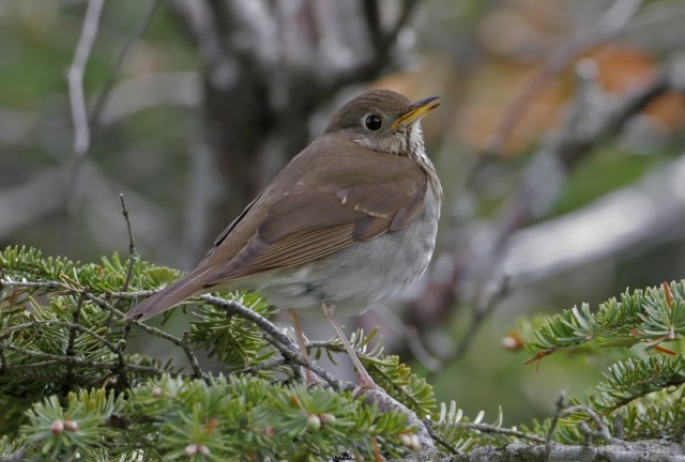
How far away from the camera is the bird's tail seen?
2.79m

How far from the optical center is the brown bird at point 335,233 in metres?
3.73

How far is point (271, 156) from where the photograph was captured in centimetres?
603

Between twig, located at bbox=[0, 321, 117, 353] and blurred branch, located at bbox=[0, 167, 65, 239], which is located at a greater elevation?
blurred branch, located at bbox=[0, 167, 65, 239]

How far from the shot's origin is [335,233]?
13.2ft

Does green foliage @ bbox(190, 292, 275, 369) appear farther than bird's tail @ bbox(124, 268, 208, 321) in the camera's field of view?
Yes

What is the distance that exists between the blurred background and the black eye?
2.60 ft

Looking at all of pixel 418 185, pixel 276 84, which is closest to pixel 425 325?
pixel 276 84

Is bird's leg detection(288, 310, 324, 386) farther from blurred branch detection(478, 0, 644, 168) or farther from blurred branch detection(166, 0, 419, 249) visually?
blurred branch detection(478, 0, 644, 168)

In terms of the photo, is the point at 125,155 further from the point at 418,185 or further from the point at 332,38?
the point at 418,185

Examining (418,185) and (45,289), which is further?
(418,185)

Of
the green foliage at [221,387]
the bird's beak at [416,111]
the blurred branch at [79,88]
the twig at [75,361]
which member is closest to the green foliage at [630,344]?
the green foliage at [221,387]

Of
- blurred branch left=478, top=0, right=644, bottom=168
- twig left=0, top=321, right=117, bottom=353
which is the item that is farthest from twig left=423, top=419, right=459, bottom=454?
blurred branch left=478, top=0, right=644, bottom=168

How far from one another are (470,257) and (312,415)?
4.51 metres

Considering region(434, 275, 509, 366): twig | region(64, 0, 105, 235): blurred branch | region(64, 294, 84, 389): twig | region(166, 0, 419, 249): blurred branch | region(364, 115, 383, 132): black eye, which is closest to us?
region(64, 294, 84, 389): twig
